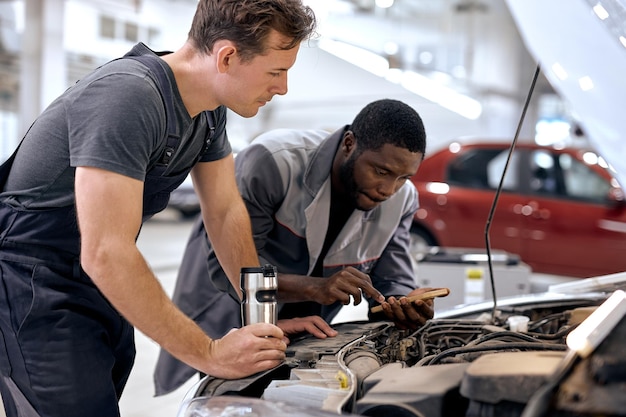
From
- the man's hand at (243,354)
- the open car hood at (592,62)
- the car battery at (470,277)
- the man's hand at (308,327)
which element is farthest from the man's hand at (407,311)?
the car battery at (470,277)

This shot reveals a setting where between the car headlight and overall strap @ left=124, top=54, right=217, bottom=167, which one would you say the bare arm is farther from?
the car headlight

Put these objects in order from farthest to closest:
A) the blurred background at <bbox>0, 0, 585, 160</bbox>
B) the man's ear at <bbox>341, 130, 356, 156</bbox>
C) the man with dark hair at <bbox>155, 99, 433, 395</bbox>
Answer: the blurred background at <bbox>0, 0, 585, 160</bbox>, the man's ear at <bbox>341, 130, 356, 156</bbox>, the man with dark hair at <bbox>155, 99, 433, 395</bbox>

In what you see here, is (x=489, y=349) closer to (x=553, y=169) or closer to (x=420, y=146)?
(x=420, y=146)

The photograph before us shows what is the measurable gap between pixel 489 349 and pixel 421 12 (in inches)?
434

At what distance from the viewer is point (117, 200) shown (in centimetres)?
130

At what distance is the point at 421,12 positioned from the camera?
11.8 meters

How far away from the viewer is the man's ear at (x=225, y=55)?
57.1 inches

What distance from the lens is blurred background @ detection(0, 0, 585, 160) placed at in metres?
7.65

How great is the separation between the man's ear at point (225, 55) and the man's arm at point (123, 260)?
311mm

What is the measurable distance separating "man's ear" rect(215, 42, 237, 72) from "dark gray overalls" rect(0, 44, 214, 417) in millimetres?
121

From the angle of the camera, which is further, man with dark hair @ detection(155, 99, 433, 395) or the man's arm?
man with dark hair @ detection(155, 99, 433, 395)

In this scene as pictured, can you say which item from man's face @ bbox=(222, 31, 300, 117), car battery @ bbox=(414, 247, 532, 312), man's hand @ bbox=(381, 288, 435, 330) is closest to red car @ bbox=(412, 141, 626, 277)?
car battery @ bbox=(414, 247, 532, 312)

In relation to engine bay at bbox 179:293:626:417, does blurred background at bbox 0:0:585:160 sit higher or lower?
higher

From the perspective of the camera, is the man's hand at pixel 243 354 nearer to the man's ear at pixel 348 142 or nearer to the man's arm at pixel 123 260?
the man's arm at pixel 123 260
